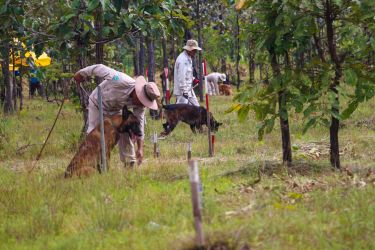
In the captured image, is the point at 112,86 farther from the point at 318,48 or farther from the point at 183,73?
the point at 183,73

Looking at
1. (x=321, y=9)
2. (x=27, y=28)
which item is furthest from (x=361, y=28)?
(x=27, y=28)

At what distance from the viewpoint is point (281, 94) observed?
777cm

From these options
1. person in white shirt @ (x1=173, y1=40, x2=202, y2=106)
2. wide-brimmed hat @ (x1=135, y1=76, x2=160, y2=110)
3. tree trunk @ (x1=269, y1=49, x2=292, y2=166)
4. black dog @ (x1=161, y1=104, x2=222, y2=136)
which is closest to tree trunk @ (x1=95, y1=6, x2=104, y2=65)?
wide-brimmed hat @ (x1=135, y1=76, x2=160, y2=110)

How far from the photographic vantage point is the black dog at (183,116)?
13.8m

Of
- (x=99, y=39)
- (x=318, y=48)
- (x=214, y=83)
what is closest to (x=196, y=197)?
(x=318, y=48)

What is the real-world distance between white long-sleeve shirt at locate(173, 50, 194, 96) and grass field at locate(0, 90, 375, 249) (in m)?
3.88

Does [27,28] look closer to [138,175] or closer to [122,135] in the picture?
[122,135]

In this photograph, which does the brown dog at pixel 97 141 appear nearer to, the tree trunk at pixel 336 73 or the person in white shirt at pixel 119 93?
the person in white shirt at pixel 119 93

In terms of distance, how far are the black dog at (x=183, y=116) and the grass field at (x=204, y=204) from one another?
3.58m

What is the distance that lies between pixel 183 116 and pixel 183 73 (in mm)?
889

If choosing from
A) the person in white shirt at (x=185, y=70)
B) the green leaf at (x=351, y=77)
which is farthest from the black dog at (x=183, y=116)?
the green leaf at (x=351, y=77)

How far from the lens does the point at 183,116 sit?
13898mm

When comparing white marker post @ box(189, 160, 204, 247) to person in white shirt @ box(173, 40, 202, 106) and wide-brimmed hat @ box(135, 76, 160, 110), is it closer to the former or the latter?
wide-brimmed hat @ box(135, 76, 160, 110)

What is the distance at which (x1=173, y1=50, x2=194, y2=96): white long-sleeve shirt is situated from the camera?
1379 cm
